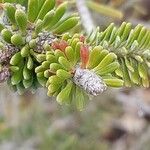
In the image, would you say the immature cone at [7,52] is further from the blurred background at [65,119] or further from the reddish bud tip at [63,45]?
the blurred background at [65,119]

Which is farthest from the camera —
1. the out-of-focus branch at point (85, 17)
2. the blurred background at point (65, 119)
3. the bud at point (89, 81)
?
the blurred background at point (65, 119)

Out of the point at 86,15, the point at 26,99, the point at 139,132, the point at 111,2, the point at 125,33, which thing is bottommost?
the point at 139,132

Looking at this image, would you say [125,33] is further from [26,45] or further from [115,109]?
[115,109]

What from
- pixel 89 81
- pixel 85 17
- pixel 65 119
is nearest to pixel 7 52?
pixel 89 81

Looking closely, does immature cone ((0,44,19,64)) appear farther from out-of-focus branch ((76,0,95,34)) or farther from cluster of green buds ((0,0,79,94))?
out-of-focus branch ((76,0,95,34))

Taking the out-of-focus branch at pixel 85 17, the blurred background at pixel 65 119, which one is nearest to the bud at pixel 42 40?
the out-of-focus branch at pixel 85 17

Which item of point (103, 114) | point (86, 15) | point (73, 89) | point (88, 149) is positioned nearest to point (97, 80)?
point (73, 89)

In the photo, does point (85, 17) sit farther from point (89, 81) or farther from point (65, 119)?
point (65, 119)

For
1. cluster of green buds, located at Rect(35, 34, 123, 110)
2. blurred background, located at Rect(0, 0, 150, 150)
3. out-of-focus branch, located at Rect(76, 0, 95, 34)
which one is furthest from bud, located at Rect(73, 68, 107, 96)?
blurred background, located at Rect(0, 0, 150, 150)
